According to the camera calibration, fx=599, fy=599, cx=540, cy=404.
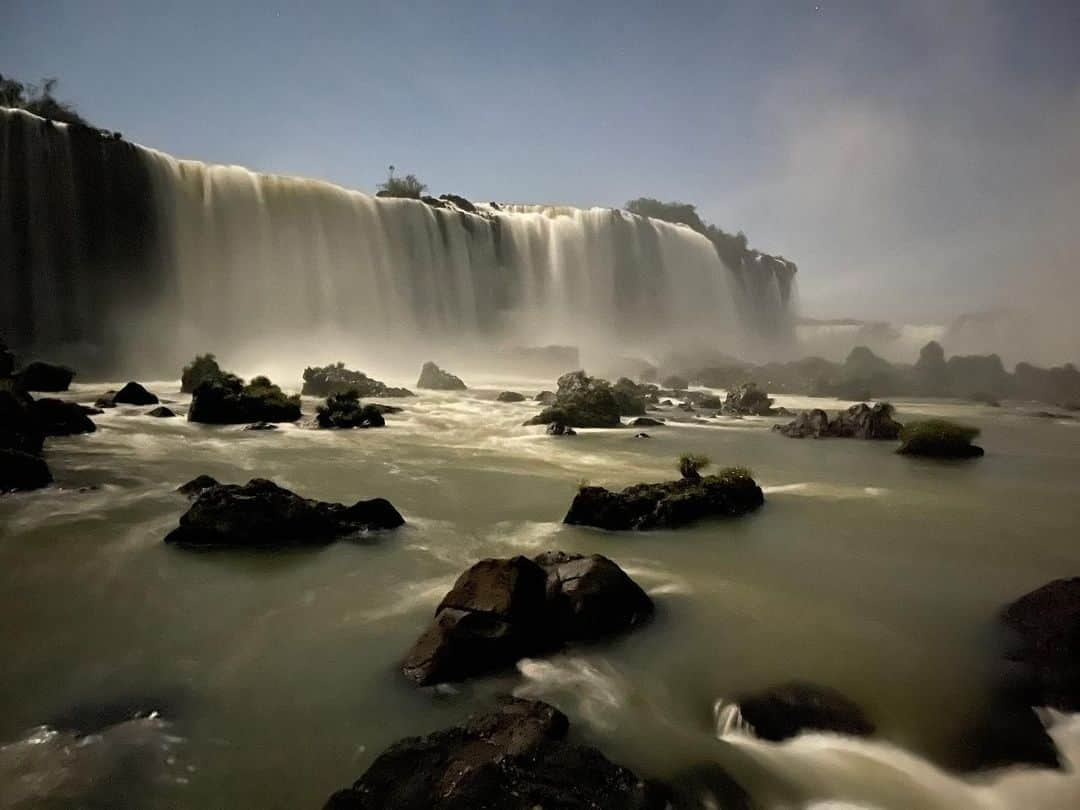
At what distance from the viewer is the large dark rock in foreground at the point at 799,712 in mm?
3123

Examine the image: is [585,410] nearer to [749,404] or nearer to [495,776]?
[749,404]

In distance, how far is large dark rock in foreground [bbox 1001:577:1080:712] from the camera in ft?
11.0

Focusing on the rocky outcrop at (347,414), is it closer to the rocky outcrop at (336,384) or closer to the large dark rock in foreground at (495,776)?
the rocky outcrop at (336,384)

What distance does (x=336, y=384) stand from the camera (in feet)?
78.0

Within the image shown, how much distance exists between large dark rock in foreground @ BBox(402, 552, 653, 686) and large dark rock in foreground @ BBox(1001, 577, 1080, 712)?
7.68 ft

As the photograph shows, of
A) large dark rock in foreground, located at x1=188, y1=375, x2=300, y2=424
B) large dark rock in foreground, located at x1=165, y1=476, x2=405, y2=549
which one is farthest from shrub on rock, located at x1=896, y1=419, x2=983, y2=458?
large dark rock in foreground, located at x1=188, y1=375, x2=300, y2=424

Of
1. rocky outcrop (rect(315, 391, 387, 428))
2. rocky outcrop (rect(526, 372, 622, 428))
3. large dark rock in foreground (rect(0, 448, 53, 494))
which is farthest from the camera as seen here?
rocky outcrop (rect(526, 372, 622, 428))

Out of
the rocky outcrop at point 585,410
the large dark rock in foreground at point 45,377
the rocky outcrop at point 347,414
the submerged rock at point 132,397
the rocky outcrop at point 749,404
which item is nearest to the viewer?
the rocky outcrop at point 347,414

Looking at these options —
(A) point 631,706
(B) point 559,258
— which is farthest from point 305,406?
(B) point 559,258

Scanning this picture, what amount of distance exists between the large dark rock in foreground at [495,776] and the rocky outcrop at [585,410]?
14.0 meters

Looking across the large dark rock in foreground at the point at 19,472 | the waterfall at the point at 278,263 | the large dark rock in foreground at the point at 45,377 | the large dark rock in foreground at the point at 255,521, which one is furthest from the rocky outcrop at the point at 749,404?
the large dark rock in foreground at the point at 45,377

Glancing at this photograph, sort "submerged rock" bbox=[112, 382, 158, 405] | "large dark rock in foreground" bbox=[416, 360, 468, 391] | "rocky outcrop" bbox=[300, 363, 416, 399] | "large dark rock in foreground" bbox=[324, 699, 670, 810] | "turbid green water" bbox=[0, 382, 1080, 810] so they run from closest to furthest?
1. "large dark rock in foreground" bbox=[324, 699, 670, 810]
2. "turbid green water" bbox=[0, 382, 1080, 810]
3. "submerged rock" bbox=[112, 382, 158, 405]
4. "rocky outcrop" bbox=[300, 363, 416, 399]
5. "large dark rock in foreground" bbox=[416, 360, 468, 391]

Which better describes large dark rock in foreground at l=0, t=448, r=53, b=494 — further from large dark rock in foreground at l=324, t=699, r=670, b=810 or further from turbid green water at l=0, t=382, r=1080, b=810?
large dark rock in foreground at l=324, t=699, r=670, b=810

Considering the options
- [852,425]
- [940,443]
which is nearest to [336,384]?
[852,425]
